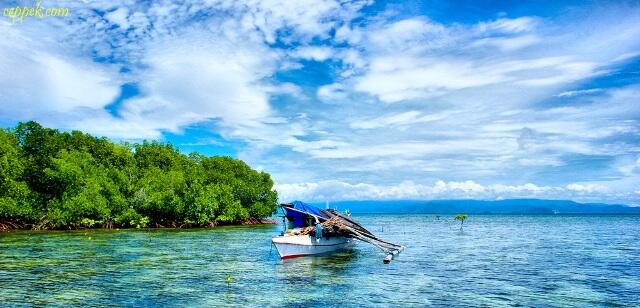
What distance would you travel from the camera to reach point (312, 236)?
35250mm

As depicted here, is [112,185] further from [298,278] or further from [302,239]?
[298,278]

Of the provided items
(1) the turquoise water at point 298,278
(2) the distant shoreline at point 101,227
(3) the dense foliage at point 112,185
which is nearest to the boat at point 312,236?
(1) the turquoise water at point 298,278

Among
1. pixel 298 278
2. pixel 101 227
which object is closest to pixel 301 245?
pixel 298 278

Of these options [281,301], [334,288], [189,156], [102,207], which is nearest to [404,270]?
[334,288]

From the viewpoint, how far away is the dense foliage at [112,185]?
193 feet

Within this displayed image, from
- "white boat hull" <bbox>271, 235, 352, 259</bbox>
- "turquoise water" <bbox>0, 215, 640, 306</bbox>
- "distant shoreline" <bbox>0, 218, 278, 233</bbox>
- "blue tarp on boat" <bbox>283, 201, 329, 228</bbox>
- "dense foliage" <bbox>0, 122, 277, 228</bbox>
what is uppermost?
"dense foliage" <bbox>0, 122, 277, 228</bbox>

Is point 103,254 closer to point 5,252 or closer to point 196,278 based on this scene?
point 5,252

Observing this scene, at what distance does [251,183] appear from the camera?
9019 cm

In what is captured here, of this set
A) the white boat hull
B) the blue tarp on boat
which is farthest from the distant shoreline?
the white boat hull

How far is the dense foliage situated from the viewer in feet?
193

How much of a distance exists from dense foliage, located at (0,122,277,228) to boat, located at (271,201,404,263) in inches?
1397

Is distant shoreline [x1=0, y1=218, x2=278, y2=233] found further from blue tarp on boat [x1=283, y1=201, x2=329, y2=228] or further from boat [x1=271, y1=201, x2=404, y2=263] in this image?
boat [x1=271, y1=201, x2=404, y2=263]

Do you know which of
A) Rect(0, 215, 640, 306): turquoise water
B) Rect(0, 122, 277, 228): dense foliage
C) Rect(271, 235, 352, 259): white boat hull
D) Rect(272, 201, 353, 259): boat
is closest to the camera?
Rect(0, 215, 640, 306): turquoise water

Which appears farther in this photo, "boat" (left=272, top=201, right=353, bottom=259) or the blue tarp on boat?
the blue tarp on boat
